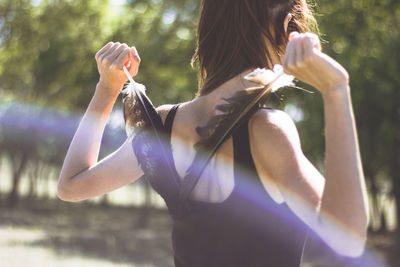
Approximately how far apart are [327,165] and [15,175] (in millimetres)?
31855

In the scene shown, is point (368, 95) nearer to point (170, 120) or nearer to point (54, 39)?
point (170, 120)

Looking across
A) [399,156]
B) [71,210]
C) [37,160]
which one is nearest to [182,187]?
[399,156]

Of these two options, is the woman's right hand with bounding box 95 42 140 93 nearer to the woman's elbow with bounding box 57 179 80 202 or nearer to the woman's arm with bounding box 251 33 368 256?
the woman's elbow with bounding box 57 179 80 202

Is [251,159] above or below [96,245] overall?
above

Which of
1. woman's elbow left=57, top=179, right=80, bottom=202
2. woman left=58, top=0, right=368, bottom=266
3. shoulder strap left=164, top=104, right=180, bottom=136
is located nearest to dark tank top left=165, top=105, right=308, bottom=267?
woman left=58, top=0, right=368, bottom=266

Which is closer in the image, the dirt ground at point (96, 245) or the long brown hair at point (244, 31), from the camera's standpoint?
the long brown hair at point (244, 31)

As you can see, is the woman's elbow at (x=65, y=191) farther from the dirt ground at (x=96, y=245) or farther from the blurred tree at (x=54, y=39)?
the blurred tree at (x=54, y=39)

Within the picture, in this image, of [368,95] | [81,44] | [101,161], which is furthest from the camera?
[81,44]

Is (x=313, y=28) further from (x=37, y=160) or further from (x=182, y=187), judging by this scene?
(x=37, y=160)

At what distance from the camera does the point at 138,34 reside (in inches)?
789

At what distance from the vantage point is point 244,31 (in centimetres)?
139

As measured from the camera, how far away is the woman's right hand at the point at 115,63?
1.61 meters

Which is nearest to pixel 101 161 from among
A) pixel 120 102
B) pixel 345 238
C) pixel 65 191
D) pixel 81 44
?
pixel 65 191

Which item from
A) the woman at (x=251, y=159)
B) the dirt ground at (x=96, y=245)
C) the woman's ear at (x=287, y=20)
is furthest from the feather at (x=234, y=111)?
the dirt ground at (x=96, y=245)
